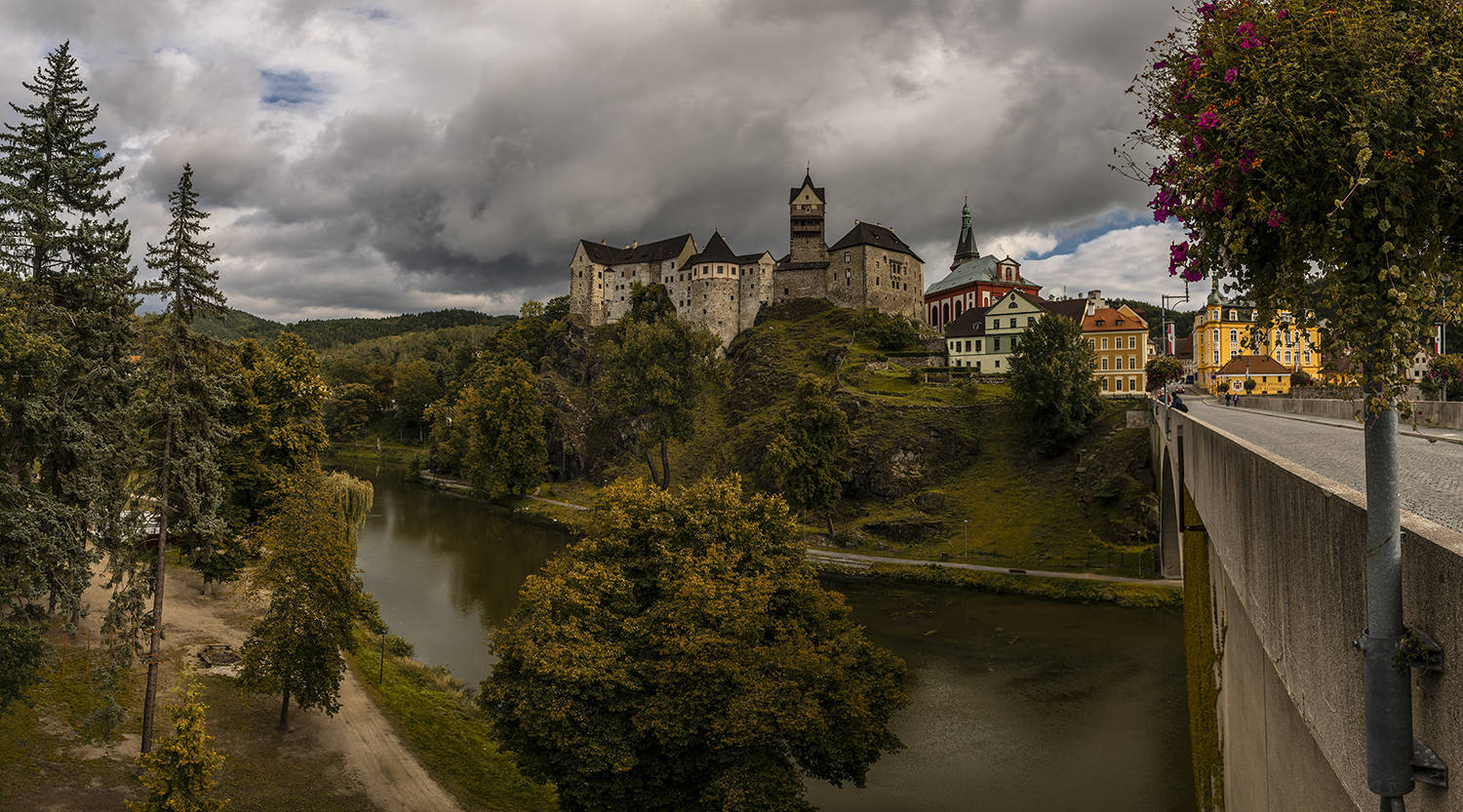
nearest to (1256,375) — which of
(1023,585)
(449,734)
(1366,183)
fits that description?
(1023,585)

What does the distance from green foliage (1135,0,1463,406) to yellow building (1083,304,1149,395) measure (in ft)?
209

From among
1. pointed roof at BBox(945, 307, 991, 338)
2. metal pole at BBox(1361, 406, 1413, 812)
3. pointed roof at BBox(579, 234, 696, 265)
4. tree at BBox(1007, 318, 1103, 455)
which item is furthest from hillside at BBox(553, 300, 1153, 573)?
metal pole at BBox(1361, 406, 1413, 812)

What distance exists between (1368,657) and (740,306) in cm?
8179

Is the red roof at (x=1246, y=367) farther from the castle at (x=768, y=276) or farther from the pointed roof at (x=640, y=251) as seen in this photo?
the pointed roof at (x=640, y=251)

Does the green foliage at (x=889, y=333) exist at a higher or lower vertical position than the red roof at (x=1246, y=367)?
higher

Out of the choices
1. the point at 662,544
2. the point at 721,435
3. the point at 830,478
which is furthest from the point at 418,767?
the point at 721,435

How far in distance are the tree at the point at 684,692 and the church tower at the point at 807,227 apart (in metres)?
69.6

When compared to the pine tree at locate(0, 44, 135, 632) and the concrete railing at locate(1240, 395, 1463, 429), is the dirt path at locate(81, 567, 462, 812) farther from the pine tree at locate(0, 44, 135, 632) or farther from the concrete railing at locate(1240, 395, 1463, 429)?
the concrete railing at locate(1240, 395, 1463, 429)

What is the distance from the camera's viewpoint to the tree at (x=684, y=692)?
51.5 feet

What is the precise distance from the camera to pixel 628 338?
53.2m

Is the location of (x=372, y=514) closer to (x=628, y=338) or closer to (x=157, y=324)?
(x=628, y=338)

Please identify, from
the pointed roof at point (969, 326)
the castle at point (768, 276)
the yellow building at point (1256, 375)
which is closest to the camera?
the yellow building at point (1256, 375)

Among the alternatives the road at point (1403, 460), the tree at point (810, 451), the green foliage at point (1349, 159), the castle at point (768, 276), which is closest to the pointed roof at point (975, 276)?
the castle at point (768, 276)

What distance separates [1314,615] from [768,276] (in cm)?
8129
